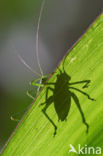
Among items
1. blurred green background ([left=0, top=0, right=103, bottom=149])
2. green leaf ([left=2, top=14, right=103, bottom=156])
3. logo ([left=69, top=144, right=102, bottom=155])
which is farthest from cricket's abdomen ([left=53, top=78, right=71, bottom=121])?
blurred green background ([left=0, top=0, right=103, bottom=149])

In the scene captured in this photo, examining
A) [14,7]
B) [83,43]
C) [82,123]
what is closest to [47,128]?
[82,123]

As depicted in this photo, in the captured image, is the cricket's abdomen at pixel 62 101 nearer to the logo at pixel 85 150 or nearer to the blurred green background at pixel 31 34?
the logo at pixel 85 150

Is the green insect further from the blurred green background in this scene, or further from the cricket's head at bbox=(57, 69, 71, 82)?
the blurred green background

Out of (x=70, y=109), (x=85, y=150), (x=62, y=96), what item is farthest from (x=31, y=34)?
(x=85, y=150)

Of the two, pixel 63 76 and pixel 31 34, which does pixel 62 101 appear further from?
pixel 31 34

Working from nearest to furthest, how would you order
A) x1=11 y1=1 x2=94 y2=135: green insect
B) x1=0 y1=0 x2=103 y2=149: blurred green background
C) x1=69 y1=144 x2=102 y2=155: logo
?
x1=69 y1=144 x2=102 y2=155: logo → x1=11 y1=1 x2=94 y2=135: green insect → x1=0 y1=0 x2=103 y2=149: blurred green background

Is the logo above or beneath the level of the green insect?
beneath

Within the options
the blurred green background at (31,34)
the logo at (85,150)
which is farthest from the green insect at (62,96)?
the blurred green background at (31,34)
